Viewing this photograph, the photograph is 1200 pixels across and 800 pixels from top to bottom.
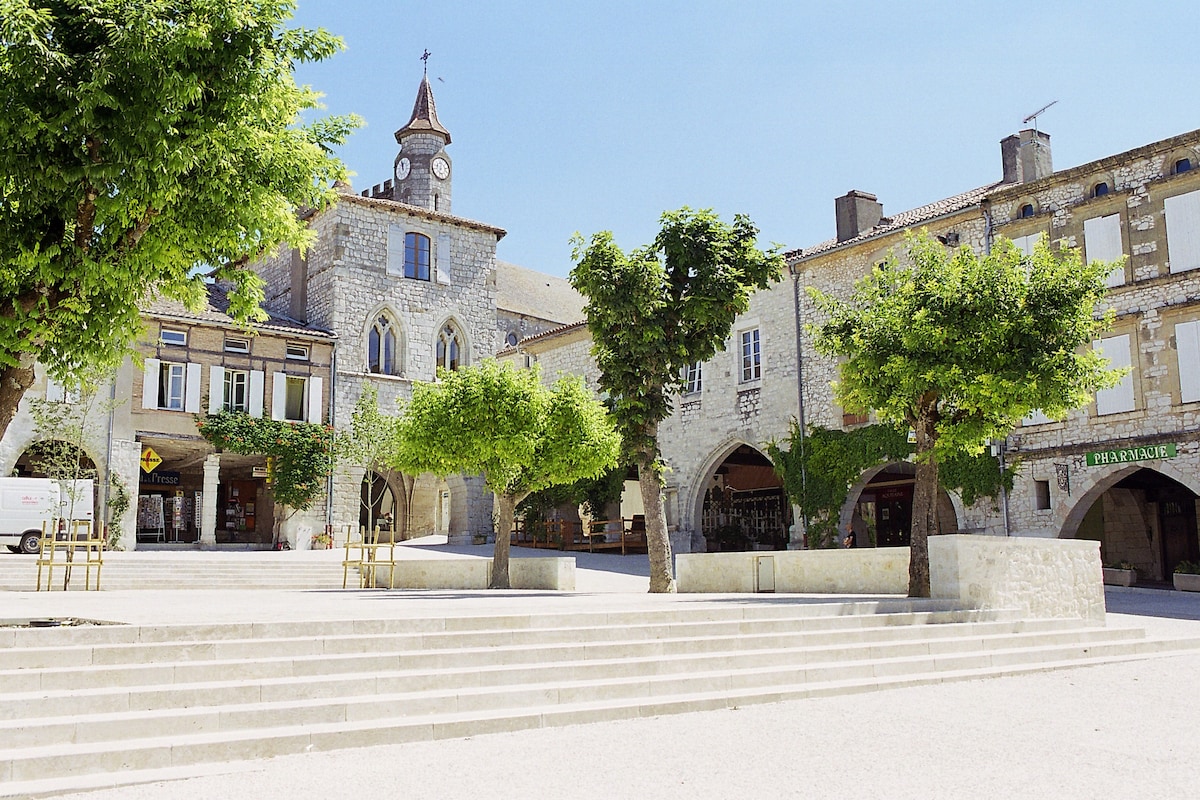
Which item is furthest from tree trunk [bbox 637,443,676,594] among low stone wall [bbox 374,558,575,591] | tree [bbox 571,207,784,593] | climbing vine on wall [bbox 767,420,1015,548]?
climbing vine on wall [bbox 767,420,1015,548]

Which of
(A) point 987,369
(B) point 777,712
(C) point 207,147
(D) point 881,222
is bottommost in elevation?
(B) point 777,712

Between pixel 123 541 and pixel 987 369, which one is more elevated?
pixel 987 369

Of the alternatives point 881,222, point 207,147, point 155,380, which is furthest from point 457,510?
point 207,147

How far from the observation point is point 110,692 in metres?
5.73

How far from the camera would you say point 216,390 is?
27750 mm

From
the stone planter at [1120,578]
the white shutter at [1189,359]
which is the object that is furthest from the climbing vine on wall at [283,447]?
the white shutter at [1189,359]

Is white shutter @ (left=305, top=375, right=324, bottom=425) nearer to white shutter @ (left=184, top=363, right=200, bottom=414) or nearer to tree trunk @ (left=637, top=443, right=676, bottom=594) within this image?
white shutter @ (left=184, top=363, right=200, bottom=414)

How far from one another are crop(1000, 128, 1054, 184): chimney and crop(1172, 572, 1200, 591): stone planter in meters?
8.90

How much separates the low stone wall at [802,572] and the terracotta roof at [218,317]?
16.2 m

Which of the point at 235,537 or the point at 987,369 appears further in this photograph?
the point at 235,537

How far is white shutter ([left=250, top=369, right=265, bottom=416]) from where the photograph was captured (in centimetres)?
2830

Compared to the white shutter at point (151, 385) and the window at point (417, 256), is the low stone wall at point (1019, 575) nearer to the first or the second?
the white shutter at point (151, 385)

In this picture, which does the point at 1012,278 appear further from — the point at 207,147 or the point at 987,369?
→ the point at 207,147

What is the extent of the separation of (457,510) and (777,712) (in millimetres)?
25173
